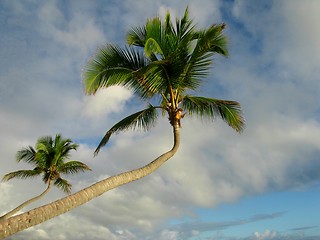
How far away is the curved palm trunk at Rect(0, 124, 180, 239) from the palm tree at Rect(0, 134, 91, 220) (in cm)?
1825

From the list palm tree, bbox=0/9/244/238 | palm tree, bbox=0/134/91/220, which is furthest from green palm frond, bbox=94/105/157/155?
palm tree, bbox=0/134/91/220

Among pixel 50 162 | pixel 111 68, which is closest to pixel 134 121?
pixel 111 68

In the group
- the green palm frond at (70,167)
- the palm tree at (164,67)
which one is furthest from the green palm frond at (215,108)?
the green palm frond at (70,167)

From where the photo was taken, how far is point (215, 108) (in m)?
11.9

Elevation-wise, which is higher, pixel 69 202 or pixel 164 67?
pixel 164 67

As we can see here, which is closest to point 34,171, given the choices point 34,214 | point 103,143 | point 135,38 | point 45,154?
point 45,154

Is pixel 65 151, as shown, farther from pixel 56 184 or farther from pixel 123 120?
pixel 123 120

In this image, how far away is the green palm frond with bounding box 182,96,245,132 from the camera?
1183cm

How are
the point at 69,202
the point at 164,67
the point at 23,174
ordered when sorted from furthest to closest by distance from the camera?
the point at 23,174, the point at 164,67, the point at 69,202

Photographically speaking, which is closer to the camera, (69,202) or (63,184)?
(69,202)

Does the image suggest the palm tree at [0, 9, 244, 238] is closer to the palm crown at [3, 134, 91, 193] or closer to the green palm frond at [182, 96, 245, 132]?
the green palm frond at [182, 96, 245, 132]

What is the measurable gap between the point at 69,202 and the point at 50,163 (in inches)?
821

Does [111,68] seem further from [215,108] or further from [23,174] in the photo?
[23,174]

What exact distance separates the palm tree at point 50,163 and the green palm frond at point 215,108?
16652 mm
